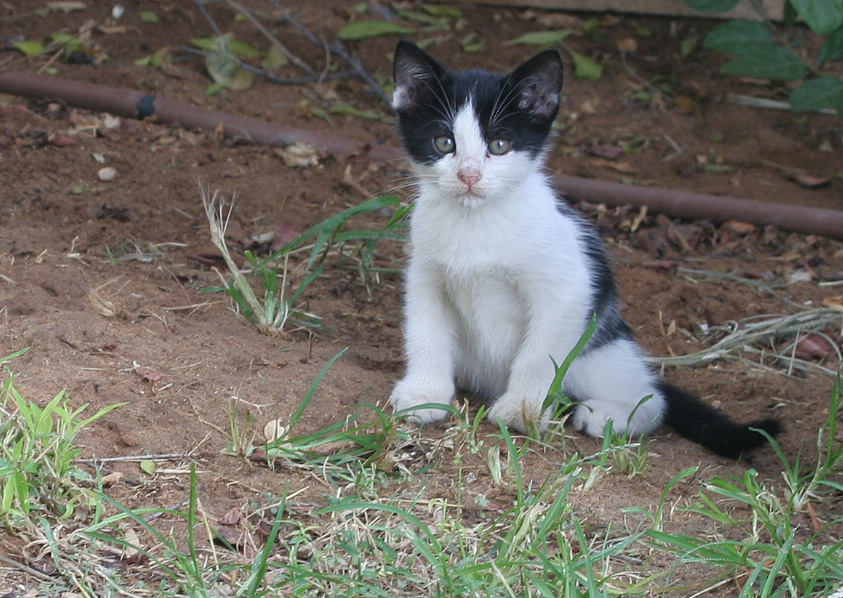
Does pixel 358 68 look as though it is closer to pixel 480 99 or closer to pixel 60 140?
pixel 60 140

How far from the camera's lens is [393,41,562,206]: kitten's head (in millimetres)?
3037

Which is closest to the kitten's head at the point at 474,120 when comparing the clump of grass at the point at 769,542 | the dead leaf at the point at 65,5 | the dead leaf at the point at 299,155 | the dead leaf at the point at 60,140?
the clump of grass at the point at 769,542

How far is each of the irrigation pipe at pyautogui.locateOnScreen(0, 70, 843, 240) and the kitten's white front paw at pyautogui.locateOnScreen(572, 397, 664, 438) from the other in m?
2.13

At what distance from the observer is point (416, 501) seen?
2555 millimetres

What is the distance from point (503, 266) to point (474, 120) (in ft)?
1.56

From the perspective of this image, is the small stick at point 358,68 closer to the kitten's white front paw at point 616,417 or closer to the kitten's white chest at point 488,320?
the kitten's white chest at point 488,320

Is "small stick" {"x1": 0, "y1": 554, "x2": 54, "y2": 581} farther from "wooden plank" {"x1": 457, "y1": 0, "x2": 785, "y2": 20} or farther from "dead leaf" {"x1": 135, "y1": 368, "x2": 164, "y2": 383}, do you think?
"wooden plank" {"x1": 457, "y1": 0, "x2": 785, "y2": 20}

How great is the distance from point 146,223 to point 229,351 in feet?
4.83

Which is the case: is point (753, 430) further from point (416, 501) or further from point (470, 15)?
point (470, 15)

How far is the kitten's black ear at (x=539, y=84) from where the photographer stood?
309cm

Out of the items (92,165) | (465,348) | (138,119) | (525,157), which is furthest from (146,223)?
(525,157)

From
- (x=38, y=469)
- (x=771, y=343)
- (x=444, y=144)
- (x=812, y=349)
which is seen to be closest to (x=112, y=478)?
(x=38, y=469)

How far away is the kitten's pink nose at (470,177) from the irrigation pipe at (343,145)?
7.59 feet

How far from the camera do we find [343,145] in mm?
5551
